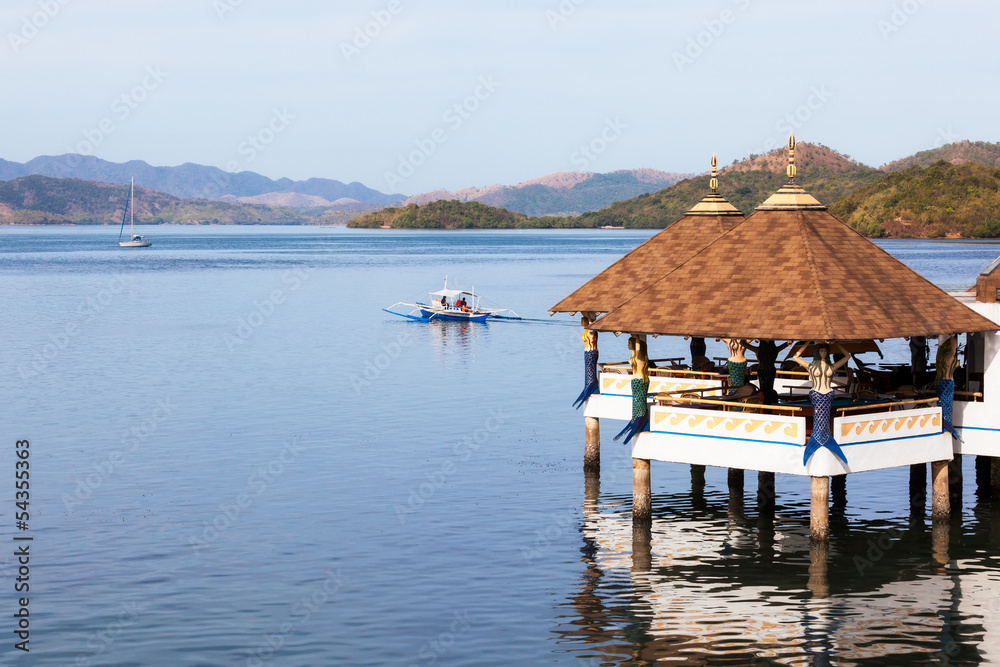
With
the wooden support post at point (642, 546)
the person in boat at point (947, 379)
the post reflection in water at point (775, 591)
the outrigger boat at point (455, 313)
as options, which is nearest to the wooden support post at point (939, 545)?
the post reflection in water at point (775, 591)

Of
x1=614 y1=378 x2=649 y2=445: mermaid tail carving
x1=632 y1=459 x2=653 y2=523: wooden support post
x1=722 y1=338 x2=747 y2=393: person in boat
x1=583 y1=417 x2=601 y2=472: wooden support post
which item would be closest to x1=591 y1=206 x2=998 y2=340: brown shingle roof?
x1=614 y1=378 x2=649 y2=445: mermaid tail carving

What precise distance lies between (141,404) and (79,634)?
26221 mm

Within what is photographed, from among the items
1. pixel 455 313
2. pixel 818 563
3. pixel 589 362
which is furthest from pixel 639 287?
pixel 455 313

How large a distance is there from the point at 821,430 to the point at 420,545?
29.2ft

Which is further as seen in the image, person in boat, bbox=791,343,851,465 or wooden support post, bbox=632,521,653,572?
wooden support post, bbox=632,521,653,572

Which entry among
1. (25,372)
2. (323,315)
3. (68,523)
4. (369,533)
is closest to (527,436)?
(369,533)

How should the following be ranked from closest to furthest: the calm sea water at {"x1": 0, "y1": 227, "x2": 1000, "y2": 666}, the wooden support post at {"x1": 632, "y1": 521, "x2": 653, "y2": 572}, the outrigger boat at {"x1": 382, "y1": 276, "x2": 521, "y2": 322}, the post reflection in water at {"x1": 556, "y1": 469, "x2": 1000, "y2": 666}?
the post reflection in water at {"x1": 556, "y1": 469, "x2": 1000, "y2": 666}
the calm sea water at {"x1": 0, "y1": 227, "x2": 1000, "y2": 666}
the wooden support post at {"x1": 632, "y1": 521, "x2": 653, "y2": 572}
the outrigger boat at {"x1": 382, "y1": 276, "x2": 521, "y2": 322}

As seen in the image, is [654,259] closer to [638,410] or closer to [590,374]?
[590,374]

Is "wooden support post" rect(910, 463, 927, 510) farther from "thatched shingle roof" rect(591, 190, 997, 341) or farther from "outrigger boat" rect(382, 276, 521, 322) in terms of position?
"outrigger boat" rect(382, 276, 521, 322)

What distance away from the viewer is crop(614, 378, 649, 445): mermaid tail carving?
86.6 ft

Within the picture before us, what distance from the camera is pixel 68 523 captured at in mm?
28984

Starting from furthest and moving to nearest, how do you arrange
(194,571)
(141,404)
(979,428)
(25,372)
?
(25,372) → (141,404) → (979,428) → (194,571)

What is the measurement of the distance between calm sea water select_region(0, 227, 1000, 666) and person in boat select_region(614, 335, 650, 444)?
2.71 metres

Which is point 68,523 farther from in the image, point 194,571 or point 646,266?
point 646,266
